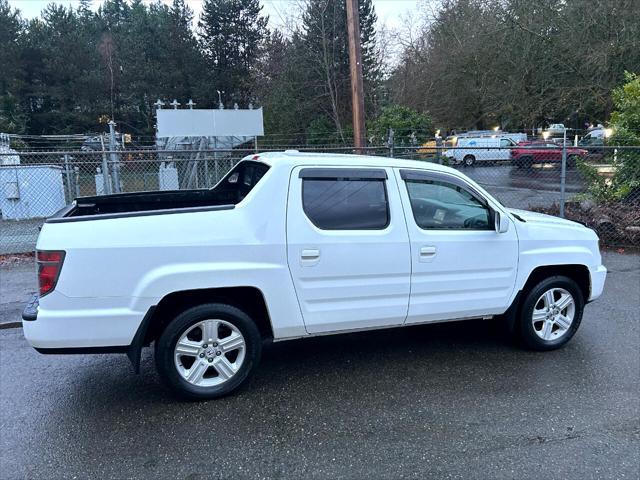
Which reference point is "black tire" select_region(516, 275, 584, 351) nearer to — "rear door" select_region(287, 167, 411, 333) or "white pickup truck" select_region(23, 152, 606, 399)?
"white pickup truck" select_region(23, 152, 606, 399)

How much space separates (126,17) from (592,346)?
6706cm

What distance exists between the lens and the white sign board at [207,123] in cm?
1703

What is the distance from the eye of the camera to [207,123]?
1748 centimetres

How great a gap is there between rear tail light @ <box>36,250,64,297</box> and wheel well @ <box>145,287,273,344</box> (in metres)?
0.66

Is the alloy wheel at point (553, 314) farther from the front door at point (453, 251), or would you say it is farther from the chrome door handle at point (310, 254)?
the chrome door handle at point (310, 254)

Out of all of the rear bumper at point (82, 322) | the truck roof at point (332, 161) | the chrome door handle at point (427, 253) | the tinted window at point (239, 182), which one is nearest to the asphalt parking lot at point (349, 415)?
the rear bumper at point (82, 322)

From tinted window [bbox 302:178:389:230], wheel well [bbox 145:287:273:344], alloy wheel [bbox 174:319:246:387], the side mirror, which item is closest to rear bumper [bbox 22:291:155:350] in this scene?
wheel well [bbox 145:287:273:344]

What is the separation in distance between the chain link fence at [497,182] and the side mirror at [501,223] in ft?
14.4

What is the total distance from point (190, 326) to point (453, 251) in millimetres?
2112

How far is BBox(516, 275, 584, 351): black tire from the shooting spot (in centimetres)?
446

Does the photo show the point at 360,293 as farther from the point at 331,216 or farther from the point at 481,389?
the point at 481,389

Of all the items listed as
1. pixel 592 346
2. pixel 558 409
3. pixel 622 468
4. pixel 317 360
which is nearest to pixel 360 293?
pixel 317 360

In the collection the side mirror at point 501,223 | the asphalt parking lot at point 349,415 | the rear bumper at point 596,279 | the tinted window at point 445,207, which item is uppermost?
the tinted window at point 445,207

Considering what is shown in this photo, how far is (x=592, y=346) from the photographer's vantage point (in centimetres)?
473
